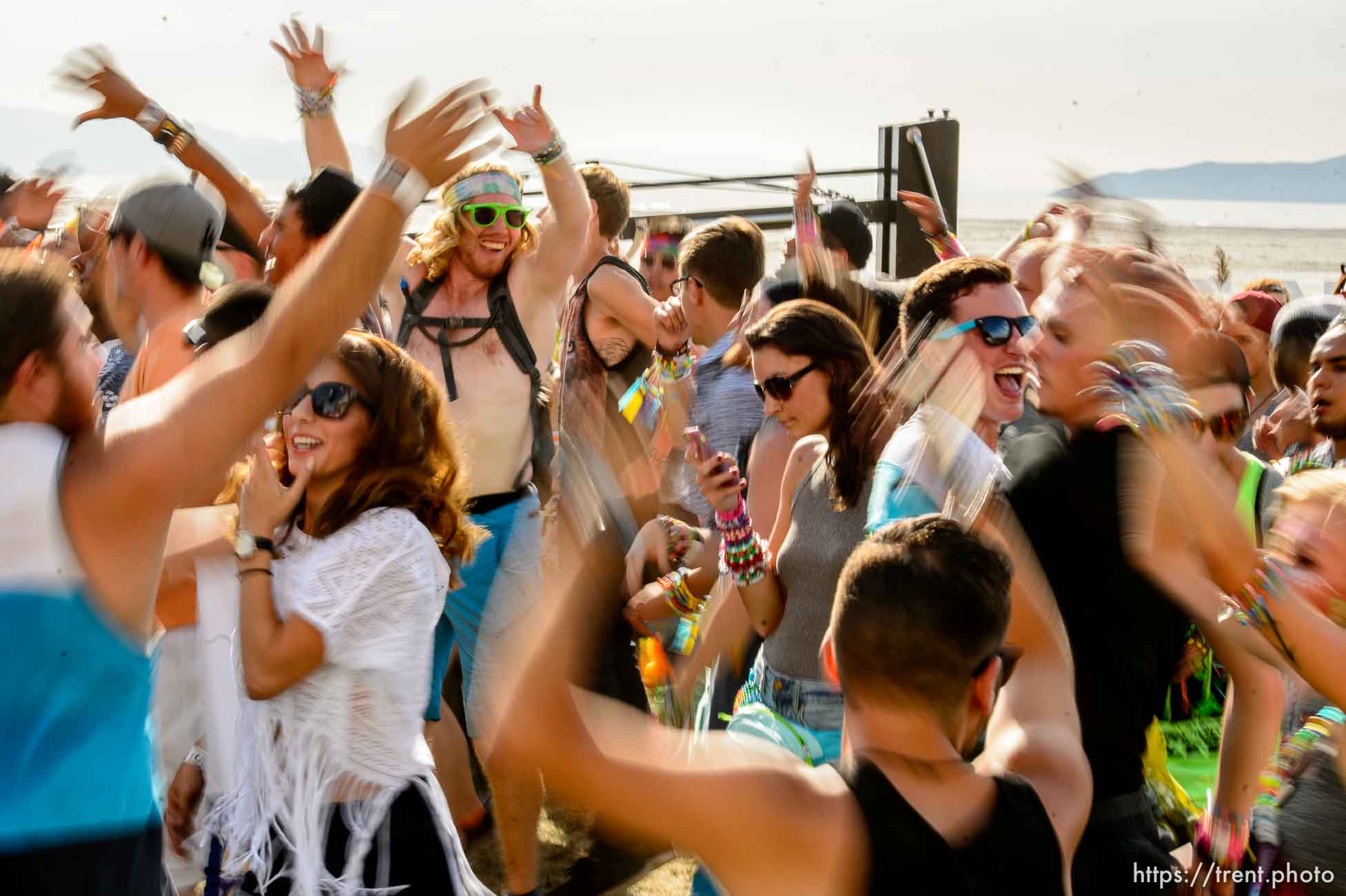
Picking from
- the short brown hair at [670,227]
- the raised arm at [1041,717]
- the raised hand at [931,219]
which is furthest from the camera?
the short brown hair at [670,227]

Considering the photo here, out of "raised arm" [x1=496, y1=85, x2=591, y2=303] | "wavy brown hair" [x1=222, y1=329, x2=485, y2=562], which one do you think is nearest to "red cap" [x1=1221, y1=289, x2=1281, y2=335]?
"raised arm" [x1=496, y1=85, x2=591, y2=303]

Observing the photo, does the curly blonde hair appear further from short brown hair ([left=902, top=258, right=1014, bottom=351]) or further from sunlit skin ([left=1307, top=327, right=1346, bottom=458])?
sunlit skin ([left=1307, top=327, right=1346, bottom=458])

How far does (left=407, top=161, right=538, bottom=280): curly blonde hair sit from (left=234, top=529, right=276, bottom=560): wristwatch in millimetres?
1911

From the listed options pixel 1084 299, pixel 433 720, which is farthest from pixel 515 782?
pixel 1084 299

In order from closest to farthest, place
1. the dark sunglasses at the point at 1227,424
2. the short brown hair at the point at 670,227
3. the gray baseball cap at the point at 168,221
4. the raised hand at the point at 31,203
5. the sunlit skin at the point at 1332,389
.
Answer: the dark sunglasses at the point at 1227,424
the gray baseball cap at the point at 168,221
the sunlit skin at the point at 1332,389
the raised hand at the point at 31,203
the short brown hair at the point at 670,227

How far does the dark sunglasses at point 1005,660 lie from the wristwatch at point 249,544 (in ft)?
4.69

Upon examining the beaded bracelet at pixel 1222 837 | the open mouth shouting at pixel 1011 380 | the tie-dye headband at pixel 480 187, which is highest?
the tie-dye headband at pixel 480 187

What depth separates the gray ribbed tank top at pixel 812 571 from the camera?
2.98 m

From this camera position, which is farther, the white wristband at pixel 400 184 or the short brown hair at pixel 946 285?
the short brown hair at pixel 946 285

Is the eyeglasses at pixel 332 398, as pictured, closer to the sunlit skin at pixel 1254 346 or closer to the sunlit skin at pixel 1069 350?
the sunlit skin at pixel 1069 350

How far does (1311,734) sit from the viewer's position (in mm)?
2594

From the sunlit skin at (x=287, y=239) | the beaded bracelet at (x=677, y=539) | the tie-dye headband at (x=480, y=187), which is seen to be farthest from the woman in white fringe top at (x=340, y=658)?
the tie-dye headband at (x=480, y=187)

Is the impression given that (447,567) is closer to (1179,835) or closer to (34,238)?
(1179,835)

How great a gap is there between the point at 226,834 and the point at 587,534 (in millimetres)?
1556
